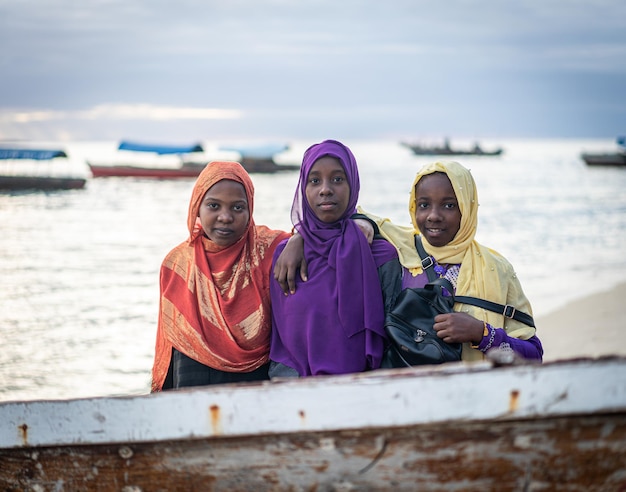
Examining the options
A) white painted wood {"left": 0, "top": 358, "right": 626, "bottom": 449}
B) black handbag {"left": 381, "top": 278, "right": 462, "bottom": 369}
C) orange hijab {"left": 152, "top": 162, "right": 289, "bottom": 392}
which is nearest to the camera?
white painted wood {"left": 0, "top": 358, "right": 626, "bottom": 449}

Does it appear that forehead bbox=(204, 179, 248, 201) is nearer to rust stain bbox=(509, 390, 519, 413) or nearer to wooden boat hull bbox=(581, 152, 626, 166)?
rust stain bbox=(509, 390, 519, 413)

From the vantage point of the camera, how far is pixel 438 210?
111 inches

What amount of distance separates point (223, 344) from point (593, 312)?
680 centimetres

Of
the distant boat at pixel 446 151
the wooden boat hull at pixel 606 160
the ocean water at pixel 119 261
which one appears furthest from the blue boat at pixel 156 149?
the distant boat at pixel 446 151

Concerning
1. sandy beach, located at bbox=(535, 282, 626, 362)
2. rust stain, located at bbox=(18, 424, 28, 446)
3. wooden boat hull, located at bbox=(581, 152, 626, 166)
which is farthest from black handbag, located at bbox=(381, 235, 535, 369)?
wooden boat hull, located at bbox=(581, 152, 626, 166)

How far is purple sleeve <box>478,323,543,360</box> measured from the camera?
8.61 feet

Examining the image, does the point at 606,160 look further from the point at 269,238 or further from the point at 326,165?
the point at 326,165

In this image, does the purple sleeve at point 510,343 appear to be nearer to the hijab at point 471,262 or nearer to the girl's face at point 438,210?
the hijab at point 471,262

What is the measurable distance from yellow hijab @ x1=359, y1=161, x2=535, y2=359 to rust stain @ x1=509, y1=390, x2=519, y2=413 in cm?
90

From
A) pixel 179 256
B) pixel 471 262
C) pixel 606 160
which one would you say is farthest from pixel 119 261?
pixel 606 160

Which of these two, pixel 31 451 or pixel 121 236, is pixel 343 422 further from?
pixel 121 236

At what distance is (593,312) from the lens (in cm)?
862

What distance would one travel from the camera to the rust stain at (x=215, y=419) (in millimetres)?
1964

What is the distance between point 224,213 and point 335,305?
629 millimetres
